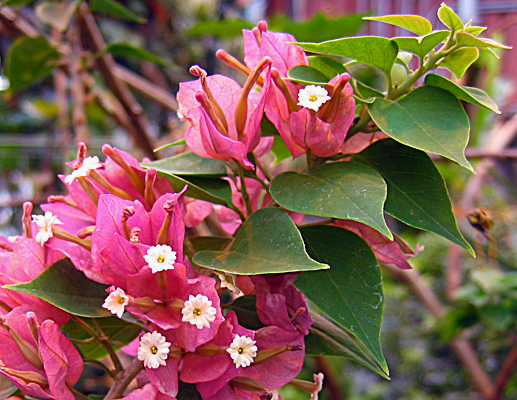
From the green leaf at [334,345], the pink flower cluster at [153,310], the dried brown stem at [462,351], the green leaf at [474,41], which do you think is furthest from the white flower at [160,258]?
the dried brown stem at [462,351]

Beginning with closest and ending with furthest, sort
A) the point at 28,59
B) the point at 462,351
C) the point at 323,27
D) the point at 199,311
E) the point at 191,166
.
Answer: the point at 199,311 → the point at 191,166 → the point at 28,59 → the point at 462,351 → the point at 323,27

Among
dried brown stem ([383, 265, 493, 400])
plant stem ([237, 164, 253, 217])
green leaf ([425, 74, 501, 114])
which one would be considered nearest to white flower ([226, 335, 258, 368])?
plant stem ([237, 164, 253, 217])

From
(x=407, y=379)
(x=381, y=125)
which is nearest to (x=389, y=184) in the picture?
(x=381, y=125)

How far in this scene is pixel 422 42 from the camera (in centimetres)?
33

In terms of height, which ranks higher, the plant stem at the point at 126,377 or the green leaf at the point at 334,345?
the plant stem at the point at 126,377

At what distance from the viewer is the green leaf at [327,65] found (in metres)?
0.35

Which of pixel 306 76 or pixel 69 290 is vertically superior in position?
pixel 306 76

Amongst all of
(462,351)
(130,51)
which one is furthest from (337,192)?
(462,351)

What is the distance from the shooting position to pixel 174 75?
2236 mm

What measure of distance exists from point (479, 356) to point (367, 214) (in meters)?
1.52

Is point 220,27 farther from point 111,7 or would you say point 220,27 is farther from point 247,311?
point 247,311

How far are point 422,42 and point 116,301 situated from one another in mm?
266

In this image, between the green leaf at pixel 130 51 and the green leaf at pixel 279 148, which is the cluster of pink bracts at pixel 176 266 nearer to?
the green leaf at pixel 279 148

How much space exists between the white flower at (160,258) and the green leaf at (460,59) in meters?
0.24
